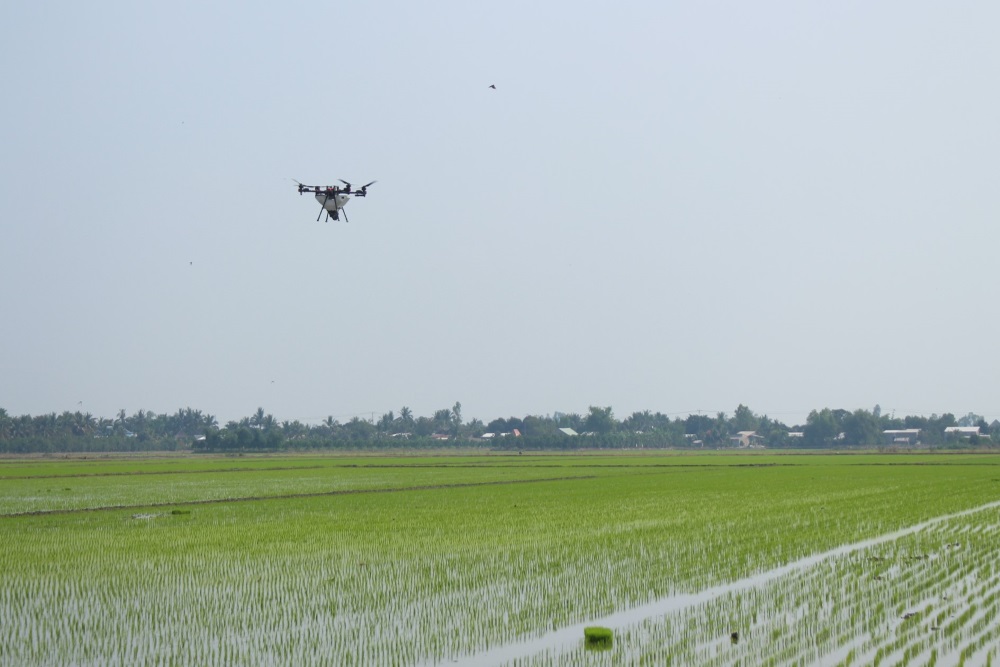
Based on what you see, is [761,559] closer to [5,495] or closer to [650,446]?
[5,495]

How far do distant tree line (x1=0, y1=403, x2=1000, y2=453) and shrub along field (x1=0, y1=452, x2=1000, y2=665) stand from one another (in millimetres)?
95881

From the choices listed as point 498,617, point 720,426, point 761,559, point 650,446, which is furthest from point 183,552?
point 720,426

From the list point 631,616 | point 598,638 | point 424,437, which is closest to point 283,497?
point 631,616

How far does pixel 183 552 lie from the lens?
17719 mm

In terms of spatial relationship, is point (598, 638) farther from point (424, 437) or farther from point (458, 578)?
point (424, 437)

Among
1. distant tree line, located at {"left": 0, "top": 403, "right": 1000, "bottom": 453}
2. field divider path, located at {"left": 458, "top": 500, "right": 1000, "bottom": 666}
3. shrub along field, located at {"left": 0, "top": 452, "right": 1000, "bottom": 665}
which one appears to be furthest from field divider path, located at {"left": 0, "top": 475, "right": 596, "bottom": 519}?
distant tree line, located at {"left": 0, "top": 403, "right": 1000, "bottom": 453}

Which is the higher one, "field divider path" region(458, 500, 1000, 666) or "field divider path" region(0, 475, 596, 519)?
"field divider path" region(0, 475, 596, 519)

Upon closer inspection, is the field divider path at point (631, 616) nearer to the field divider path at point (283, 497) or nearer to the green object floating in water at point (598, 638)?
the green object floating in water at point (598, 638)

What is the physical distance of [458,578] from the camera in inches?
568

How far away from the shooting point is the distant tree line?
131m

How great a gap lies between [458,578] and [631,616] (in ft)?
11.2

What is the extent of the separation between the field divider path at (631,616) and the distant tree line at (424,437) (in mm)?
102760

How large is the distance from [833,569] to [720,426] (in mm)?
177290

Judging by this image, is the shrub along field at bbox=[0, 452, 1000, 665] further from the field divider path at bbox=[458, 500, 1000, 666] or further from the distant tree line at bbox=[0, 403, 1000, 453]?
the distant tree line at bbox=[0, 403, 1000, 453]
